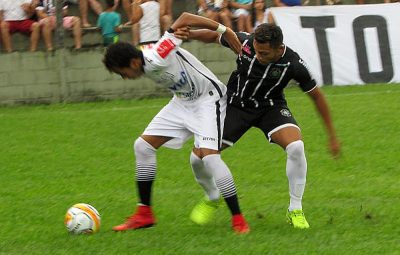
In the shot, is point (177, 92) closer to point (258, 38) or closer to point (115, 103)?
point (258, 38)

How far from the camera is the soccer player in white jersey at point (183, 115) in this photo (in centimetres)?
742

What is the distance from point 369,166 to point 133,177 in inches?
101

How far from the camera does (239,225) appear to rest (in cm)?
742

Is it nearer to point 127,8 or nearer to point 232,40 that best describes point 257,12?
point 127,8

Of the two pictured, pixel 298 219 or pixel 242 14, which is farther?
pixel 242 14

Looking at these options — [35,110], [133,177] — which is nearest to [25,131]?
[35,110]

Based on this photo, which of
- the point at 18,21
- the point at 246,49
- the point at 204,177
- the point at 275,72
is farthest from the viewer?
the point at 18,21

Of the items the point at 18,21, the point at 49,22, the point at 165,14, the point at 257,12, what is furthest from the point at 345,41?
the point at 18,21

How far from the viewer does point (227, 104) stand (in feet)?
26.1

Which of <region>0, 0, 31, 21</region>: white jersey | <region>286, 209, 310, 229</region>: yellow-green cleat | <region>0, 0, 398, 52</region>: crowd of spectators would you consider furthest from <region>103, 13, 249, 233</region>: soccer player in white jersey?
<region>0, 0, 31, 21</region>: white jersey

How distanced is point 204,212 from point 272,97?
1115 mm

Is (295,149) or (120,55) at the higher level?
(120,55)

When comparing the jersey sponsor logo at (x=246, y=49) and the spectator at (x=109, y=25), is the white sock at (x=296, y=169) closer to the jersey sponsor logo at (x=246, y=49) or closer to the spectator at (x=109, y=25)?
the jersey sponsor logo at (x=246, y=49)

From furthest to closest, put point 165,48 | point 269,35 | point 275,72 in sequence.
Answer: point 275,72, point 165,48, point 269,35
